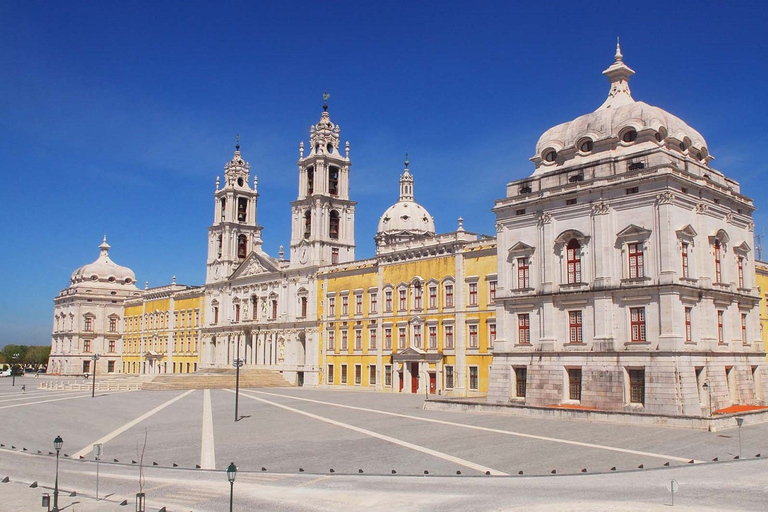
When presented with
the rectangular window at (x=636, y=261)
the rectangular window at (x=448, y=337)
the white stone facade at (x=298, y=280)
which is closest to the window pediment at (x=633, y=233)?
the rectangular window at (x=636, y=261)

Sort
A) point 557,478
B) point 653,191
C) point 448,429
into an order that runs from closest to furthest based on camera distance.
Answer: point 557,478, point 448,429, point 653,191

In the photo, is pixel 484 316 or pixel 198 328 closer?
pixel 484 316

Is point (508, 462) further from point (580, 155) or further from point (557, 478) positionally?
point (580, 155)

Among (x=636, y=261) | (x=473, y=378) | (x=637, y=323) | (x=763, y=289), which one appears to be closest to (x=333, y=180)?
(x=473, y=378)

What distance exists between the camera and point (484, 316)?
52844mm

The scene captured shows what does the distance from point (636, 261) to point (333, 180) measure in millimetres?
44280

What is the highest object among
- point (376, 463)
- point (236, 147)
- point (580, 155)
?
point (236, 147)

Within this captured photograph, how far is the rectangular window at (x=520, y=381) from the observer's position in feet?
129

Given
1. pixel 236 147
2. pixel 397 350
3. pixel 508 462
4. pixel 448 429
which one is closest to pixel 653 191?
pixel 448 429

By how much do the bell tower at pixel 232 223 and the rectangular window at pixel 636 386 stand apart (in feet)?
192

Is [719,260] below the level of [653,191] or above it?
below

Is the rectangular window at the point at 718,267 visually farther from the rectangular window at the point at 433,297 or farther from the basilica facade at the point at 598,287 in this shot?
the rectangular window at the point at 433,297

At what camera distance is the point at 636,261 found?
1396 inches

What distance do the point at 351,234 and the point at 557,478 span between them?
178 ft
